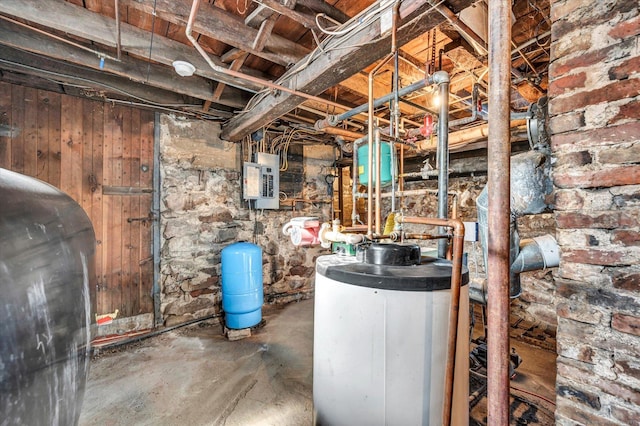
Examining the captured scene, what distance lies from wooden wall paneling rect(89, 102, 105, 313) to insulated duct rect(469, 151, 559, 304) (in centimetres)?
309

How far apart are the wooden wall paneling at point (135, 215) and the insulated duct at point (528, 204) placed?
9.78 feet

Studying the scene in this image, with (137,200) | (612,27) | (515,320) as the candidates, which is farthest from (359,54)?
(515,320)

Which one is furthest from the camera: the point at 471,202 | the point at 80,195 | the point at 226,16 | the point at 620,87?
the point at 471,202

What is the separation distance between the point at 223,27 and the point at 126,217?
81.5 inches

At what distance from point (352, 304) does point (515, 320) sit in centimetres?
302

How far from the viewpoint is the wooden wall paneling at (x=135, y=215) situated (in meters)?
2.65

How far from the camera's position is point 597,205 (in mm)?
785

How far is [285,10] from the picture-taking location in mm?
1374

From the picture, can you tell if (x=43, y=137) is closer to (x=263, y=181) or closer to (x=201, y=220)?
(x=201, y=220)

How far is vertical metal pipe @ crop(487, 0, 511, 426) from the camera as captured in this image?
2.30ft

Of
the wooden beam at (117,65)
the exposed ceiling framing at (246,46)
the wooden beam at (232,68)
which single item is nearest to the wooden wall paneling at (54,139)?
the exposed ceiling framing at (246,46)

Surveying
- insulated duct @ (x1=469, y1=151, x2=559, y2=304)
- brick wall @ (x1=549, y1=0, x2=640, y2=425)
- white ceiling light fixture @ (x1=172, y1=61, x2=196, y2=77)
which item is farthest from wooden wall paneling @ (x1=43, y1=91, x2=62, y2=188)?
brick wall @ (x1=549, y1=0, x2=640, y2=425)

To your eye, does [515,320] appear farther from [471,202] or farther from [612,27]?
[612,27]

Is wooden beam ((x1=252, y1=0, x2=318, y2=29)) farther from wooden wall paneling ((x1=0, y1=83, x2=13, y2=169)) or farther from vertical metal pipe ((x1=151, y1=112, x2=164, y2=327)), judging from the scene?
wooden wall paneling ((x1=0, y1=83, x2=13, y2=169))
